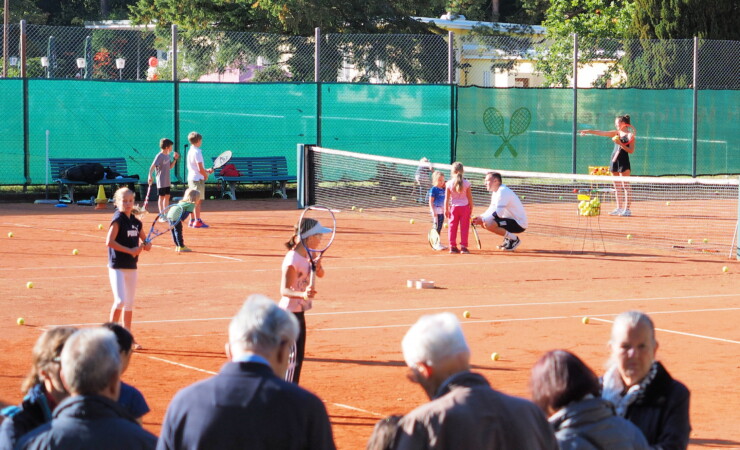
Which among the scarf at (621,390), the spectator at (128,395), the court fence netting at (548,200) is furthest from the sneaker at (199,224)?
the scarf at (621,390)

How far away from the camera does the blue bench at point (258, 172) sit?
1016 inches

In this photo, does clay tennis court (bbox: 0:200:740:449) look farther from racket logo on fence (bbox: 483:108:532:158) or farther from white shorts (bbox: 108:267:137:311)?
racket logo on fence (bbox: 483:108:532:158)

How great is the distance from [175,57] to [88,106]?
87.1 inches

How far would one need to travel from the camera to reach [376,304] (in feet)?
43.9

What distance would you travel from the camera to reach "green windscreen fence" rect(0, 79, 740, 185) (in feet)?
81.4

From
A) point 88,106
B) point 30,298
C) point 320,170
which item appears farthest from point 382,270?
point 88,106

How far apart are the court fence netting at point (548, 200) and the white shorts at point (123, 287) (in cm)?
1046

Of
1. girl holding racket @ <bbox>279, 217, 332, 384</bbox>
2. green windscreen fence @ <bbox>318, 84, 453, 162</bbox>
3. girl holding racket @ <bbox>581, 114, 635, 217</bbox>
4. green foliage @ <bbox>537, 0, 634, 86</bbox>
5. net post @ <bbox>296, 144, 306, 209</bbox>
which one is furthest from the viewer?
green foliage @ <bbox>537, 0, 634, 86</bbox>

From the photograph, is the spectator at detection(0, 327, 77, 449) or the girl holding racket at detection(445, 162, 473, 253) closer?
the spectator at detection(0, 327, 77, 449)

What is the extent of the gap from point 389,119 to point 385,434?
2286 centimetres

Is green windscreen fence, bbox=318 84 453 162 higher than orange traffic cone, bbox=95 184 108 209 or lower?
higher

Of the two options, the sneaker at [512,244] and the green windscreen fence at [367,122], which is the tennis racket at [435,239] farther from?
the green windscreen fence at [367,122]

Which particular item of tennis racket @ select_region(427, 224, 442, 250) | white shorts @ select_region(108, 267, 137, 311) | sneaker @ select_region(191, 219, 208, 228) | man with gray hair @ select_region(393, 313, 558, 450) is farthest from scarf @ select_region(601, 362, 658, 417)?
sneaker @ select_region(191, 219, 208, 228)

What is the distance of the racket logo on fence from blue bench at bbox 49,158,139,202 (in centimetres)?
837
